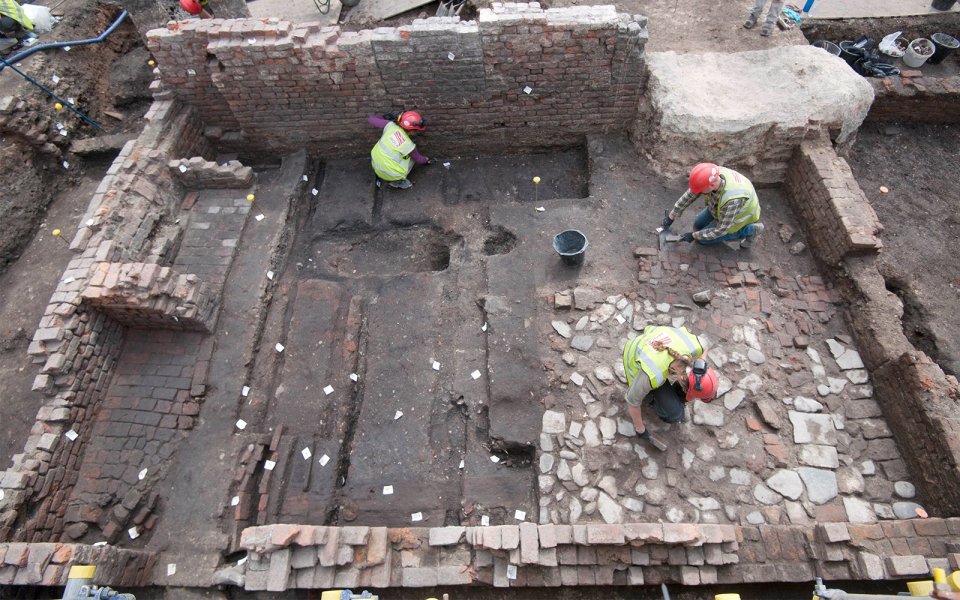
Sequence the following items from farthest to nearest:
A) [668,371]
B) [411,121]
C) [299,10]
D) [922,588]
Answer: [299,10] < [411,121] < [668,371] < [922,588]

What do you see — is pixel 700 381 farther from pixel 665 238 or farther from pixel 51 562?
pixel 51 562

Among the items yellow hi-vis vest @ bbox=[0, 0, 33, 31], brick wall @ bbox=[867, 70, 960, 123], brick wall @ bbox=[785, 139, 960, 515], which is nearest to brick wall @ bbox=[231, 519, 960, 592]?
brick wall @ bbox=[785, 139, 960, 515]

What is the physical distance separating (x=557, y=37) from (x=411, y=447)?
4814 millimetres

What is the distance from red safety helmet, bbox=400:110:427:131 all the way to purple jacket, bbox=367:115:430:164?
0.85ft

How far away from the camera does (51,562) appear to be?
387cm

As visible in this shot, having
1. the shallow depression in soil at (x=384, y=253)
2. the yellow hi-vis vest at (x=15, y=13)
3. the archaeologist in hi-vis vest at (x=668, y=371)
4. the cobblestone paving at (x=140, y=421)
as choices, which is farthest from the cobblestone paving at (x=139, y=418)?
the yellow hi-vis vest at (x=15, y=13)

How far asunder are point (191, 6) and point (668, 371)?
8865 mm

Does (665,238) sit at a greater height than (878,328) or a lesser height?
greater

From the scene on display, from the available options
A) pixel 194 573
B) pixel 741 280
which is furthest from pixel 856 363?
pixel 194 573

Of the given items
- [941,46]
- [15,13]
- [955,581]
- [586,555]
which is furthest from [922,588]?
[15,13]

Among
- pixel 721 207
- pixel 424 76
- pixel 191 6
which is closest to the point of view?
pixel 721 207

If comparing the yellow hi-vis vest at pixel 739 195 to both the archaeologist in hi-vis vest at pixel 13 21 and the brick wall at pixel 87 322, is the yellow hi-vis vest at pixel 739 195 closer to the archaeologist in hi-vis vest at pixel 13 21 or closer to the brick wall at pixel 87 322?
the brick wall at pixel 87 322

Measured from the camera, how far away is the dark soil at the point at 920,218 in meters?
5.61

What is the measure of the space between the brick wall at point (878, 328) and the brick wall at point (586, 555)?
0.59 metres
